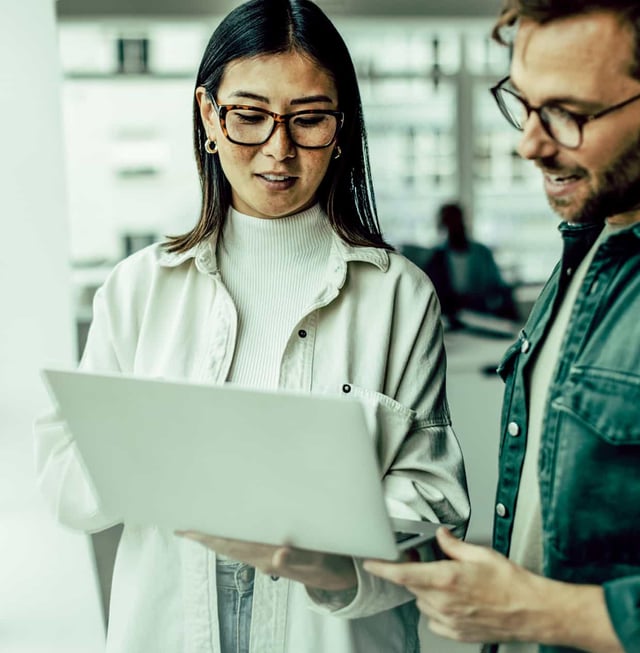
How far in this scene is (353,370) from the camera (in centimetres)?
135

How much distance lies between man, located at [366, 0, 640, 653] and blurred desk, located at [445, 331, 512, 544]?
8.81 feet

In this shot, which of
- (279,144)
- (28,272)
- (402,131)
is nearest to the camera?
(279,144)

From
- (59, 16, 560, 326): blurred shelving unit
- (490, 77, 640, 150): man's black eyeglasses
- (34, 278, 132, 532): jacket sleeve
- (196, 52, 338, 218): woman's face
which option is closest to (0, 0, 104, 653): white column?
(34, 278, 132, 532): jacket sleeve

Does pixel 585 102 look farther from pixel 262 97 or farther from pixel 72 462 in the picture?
pixel 72 462

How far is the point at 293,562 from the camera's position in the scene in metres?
1.11

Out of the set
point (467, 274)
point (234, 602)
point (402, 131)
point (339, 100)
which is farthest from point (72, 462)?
point (402, 131)

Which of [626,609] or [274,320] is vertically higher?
[274,320]

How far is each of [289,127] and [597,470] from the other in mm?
621

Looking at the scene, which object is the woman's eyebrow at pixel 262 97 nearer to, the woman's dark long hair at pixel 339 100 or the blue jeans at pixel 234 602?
the woman's dark long hair at pixel 339 100

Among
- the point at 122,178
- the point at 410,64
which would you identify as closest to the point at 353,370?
the point at 410,64

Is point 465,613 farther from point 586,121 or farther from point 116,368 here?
point 116,368

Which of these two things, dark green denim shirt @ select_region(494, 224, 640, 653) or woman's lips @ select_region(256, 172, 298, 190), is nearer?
dark green denim shirt @ select_region(494, 224, 640, 653)

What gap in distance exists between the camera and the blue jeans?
134 cm

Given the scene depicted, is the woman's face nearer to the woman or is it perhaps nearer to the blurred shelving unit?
the woman
